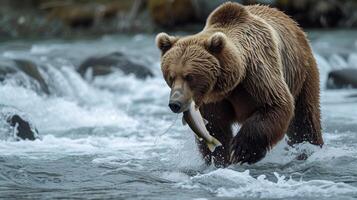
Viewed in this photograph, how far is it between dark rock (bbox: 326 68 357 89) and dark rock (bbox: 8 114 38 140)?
6.37 metres

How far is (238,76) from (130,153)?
2196 mm

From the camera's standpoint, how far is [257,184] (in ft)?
18.8

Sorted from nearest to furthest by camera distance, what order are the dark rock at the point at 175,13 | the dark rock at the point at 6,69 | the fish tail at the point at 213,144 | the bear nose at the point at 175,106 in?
the bear nose at the point at 175,106
the fish tail at the point at 213,144
the dark rock at the point at 6,69
the dark rock at the point at 175,13

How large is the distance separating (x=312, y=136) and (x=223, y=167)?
120 centimetres

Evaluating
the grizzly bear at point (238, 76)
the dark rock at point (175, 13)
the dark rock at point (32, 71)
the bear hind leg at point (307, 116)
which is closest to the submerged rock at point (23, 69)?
the dark rock at point (32, 71)

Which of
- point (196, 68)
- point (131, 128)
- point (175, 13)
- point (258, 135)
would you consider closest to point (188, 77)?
point (196, 68)

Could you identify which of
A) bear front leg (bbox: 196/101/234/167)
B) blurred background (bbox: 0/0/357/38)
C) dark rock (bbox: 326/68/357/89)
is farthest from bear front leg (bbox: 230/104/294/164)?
blurred background (bbox: 0/0/357/38)

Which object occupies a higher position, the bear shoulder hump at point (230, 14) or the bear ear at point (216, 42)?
the bear shoulder hump at point (230, 14)

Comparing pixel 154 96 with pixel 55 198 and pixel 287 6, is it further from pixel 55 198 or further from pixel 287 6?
pixel 287 6

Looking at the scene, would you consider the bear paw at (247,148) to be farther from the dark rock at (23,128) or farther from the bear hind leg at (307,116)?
the dark rock at (23,128)

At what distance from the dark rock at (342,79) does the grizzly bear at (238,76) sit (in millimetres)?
6531

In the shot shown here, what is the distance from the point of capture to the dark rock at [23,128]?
8508 mm

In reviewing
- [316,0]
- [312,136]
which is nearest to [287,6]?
[316,0]

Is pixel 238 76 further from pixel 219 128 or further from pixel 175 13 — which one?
pixel 175 13
